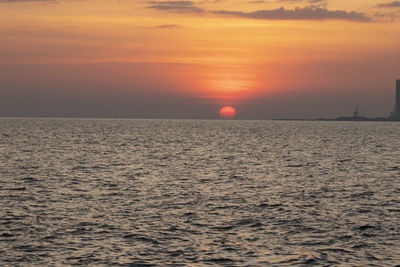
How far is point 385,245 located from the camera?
23.2 metres

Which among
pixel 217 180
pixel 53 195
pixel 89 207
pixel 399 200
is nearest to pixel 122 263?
pixel 89 207

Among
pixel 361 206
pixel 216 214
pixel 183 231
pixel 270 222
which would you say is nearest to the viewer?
pixel 183 231

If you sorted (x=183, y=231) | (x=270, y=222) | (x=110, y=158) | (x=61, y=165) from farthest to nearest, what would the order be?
(x=110, y=158) → (x=61, y=165) → (x=270, y=222) → (x=183, y=231)

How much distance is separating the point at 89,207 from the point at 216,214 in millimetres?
7858

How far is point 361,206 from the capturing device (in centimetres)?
3325

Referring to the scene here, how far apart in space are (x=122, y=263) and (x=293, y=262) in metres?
6.58

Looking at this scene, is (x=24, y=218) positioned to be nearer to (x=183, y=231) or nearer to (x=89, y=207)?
(x=89, y=207)

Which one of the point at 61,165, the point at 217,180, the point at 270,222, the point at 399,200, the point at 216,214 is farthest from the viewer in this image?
the point at 61,165

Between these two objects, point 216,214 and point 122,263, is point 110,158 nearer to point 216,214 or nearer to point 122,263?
point 216,214

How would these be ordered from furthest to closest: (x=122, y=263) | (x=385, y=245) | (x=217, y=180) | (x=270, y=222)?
(x=217, y=180), (x=270, y=222), (x=385, y=245), (x=122, y=263)

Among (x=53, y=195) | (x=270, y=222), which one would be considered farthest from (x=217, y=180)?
(x=270, y=222)

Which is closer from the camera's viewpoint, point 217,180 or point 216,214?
point 216,214

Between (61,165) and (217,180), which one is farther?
(61,165)

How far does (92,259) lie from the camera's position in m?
20.4
